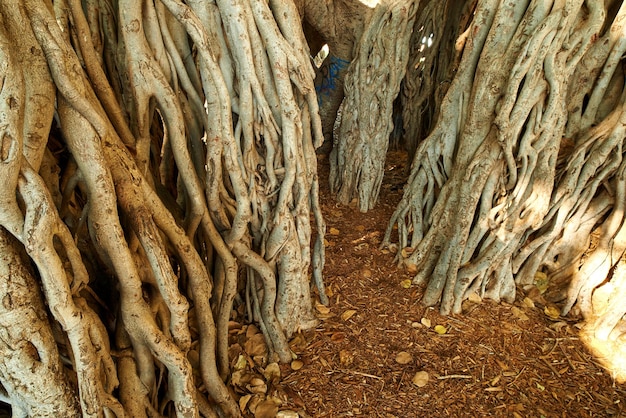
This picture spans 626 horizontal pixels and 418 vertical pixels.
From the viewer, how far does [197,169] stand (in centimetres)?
191

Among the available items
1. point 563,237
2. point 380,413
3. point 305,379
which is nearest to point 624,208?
point 563,237

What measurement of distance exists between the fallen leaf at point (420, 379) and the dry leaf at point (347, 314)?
21.6 inches

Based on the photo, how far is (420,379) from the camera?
220 centimetres

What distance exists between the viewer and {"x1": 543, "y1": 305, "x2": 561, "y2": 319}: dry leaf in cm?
→ 273

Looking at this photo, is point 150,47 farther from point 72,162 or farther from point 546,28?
point 546,28

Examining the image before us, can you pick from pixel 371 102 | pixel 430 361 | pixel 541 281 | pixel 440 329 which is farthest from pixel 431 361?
pixel 371 102

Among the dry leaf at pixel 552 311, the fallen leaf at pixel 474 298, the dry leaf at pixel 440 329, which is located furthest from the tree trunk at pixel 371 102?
the dry leaf at pixel 552 311

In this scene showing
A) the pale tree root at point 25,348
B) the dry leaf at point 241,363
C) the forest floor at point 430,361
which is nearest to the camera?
the pale tree root at point 25,348

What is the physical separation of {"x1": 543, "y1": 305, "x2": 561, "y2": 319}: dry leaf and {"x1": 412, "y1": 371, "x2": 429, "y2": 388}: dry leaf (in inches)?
44.6

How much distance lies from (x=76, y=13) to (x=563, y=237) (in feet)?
10.0

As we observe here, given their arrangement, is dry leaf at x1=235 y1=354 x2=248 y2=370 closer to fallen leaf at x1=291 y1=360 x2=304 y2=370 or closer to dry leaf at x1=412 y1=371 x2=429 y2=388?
fallen leaf at x1=291 y1=360 x2=304 y2=370

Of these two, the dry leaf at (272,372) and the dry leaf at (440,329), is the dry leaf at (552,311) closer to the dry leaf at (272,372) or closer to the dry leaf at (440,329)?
the dry leaf at (440,329)

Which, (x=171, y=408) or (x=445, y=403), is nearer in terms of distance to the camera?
(x=171, y=408)

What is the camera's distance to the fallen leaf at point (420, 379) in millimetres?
2182
